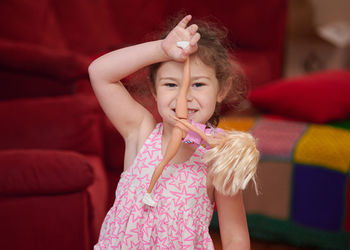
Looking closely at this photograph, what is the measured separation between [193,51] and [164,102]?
0.35 ft

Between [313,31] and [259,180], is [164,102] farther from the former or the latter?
[313,31]

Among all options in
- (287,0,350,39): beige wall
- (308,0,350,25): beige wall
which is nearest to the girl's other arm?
(287,0,350,39): beige wall

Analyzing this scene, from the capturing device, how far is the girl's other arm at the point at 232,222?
3.22 ft

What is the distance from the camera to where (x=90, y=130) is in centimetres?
168

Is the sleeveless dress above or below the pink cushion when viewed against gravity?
below

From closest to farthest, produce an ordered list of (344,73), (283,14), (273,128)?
1. (273,128)
2. (344,73)
3. (283,14)

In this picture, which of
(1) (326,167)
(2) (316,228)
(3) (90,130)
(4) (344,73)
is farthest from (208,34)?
(4) (344,73)

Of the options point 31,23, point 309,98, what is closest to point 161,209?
point 309,98

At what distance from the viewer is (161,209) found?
98 centimetres

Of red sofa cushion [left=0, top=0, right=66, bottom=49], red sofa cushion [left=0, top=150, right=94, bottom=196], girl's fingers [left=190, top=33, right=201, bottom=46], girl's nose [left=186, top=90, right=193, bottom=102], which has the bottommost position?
red sofa cushion [left=0, top=150, right=94, bottom=196]

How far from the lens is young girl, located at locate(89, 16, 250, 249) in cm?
96

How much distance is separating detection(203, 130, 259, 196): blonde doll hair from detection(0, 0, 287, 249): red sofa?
0.99 ft

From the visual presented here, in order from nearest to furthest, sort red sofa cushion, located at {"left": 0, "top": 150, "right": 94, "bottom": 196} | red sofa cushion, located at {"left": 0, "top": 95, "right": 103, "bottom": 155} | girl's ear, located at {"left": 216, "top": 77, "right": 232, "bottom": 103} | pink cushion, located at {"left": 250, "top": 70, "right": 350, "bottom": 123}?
girl's ear, located at {"left": 216, "top": 77, "right": 232, "bottom": 103}
red sofa cushion, located at {"left": 0, "top": 150, "right": 94, "bottom": 196}
red sofa cushion, located at {"left": 0, "top": 95, "right": 103, "bottom": 155}
pink cushion, located at {"left": 250, "top": 70, "right": 350, "bottom": 123}

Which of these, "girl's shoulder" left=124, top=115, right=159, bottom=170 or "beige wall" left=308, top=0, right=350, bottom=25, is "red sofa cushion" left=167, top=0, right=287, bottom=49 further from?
"girl's shoulder" left=124, top=115, right=159, bottom=170
